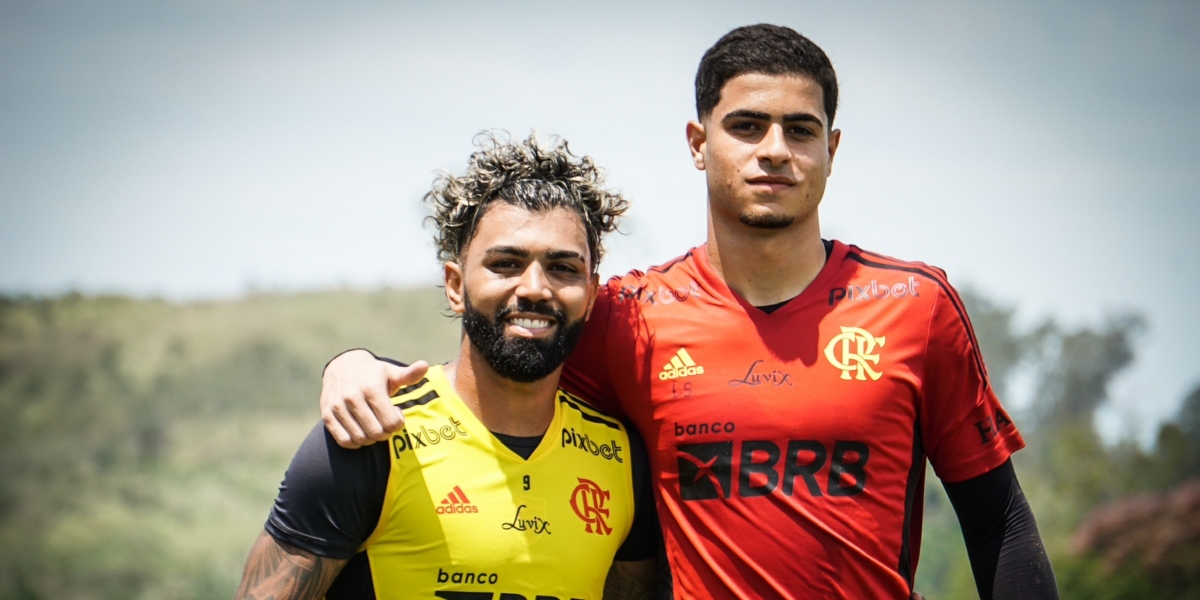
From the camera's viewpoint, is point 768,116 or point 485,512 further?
point 768,116

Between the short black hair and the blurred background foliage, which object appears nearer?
the short black hair

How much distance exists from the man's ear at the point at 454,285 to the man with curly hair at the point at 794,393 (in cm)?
41

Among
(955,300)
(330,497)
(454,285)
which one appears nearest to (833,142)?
(955,300)

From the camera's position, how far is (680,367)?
11.8 feet

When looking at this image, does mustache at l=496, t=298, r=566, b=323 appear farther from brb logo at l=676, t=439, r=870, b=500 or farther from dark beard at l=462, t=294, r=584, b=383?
brb logo at l=676, t=439, r=870, b=500

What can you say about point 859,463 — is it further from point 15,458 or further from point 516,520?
point 15,458

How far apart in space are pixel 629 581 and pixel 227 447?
68.4 ft

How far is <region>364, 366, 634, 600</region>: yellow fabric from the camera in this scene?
3307 millimetres

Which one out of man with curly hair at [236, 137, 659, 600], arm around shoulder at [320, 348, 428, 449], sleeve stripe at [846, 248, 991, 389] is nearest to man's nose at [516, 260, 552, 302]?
man with curly hair at [236, 137, 659, 600]

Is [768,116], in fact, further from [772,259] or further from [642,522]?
[642,522]

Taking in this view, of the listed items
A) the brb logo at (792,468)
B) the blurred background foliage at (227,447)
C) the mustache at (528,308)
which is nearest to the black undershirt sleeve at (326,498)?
the mustache at (528,308)

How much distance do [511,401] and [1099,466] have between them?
62.1 ft

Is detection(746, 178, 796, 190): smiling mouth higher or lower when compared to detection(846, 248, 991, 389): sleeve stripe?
higher

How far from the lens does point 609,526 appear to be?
3566mm
